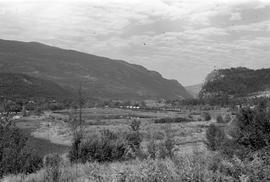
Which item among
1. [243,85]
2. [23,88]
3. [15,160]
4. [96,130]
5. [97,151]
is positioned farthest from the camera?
[243,85]

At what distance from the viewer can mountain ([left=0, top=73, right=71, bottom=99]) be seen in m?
154

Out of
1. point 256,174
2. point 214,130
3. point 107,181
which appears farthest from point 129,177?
point 214,130

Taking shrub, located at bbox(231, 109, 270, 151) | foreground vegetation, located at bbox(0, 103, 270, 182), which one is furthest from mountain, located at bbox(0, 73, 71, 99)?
shrub, located at bbox(231, 109, 270, 151)

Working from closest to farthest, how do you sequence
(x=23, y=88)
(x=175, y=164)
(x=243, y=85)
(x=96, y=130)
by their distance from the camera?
(x=175, y=164) → (x=96, y=130) → (x=23, y=88) → (x=243, y=85)

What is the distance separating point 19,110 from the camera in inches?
4835

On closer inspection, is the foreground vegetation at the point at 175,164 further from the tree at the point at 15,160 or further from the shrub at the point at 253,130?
the tree at the point at 15,160

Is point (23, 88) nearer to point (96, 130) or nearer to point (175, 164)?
point (96, 130)

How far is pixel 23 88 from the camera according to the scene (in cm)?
16825

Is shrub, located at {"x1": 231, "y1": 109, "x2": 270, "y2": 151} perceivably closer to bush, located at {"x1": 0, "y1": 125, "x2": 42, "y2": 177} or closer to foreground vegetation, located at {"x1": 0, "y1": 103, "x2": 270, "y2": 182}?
foreground vegetation, located at {"x1": 0, "y1": 103, "x2": 270, "y2": 182}

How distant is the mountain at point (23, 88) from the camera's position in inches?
6061

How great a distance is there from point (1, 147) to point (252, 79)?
186913 millimetres

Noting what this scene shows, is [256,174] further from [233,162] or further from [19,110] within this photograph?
[19,110]

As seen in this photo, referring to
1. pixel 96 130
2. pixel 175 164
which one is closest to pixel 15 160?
pixel 175 164

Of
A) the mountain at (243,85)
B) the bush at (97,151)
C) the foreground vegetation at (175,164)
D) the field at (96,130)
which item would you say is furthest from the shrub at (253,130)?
the mountain at (243,85)
